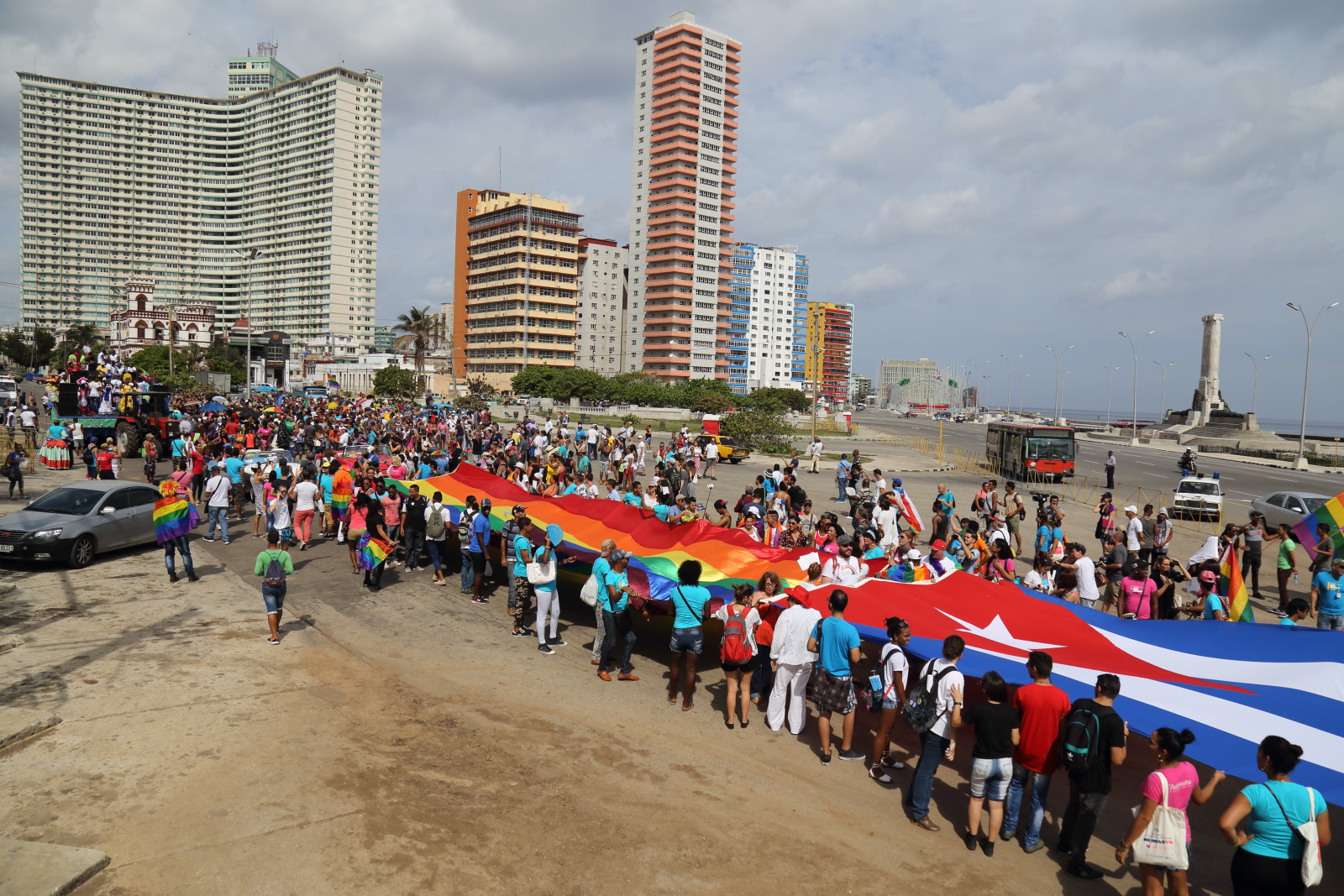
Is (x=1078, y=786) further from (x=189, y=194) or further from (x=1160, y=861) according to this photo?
(x=189, y=194)

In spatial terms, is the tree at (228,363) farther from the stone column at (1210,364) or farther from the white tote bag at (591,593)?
the stone column at (1210,364)

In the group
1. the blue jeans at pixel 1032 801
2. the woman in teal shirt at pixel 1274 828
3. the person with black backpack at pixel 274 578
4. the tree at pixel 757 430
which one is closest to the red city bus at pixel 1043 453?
the tree at pixel 757 430

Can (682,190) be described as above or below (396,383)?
above

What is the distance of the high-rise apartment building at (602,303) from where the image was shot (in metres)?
148

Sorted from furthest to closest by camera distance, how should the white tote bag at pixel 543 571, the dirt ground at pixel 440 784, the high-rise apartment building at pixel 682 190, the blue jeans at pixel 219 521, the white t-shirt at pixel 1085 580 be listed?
the high-rise apartment building at pixel 682 190, the blue jeans at pixel 219 521, the white t-shirt at pixel 1085 580, the white tote bag at pixel 543 571, the dirt ground at pixel 440 784

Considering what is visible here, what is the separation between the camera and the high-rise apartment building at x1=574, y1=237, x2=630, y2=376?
148m

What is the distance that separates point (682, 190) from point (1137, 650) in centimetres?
12825

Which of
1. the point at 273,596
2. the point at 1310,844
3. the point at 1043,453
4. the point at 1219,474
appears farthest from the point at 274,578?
the point at 1219,474

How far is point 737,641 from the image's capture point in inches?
322

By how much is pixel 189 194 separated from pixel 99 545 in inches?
7628

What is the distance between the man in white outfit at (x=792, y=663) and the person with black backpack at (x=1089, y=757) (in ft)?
8.36

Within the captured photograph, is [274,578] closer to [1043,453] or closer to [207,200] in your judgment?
[1043,453]

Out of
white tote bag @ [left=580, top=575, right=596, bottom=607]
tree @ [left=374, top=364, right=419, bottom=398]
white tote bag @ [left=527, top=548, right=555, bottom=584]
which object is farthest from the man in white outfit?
tree @ [left=374, top=364, right=419, bottom=398]

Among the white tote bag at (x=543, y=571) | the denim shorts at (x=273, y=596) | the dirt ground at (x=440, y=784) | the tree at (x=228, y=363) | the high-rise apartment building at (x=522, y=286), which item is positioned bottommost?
the dirt ground at (x=440, y=784)
